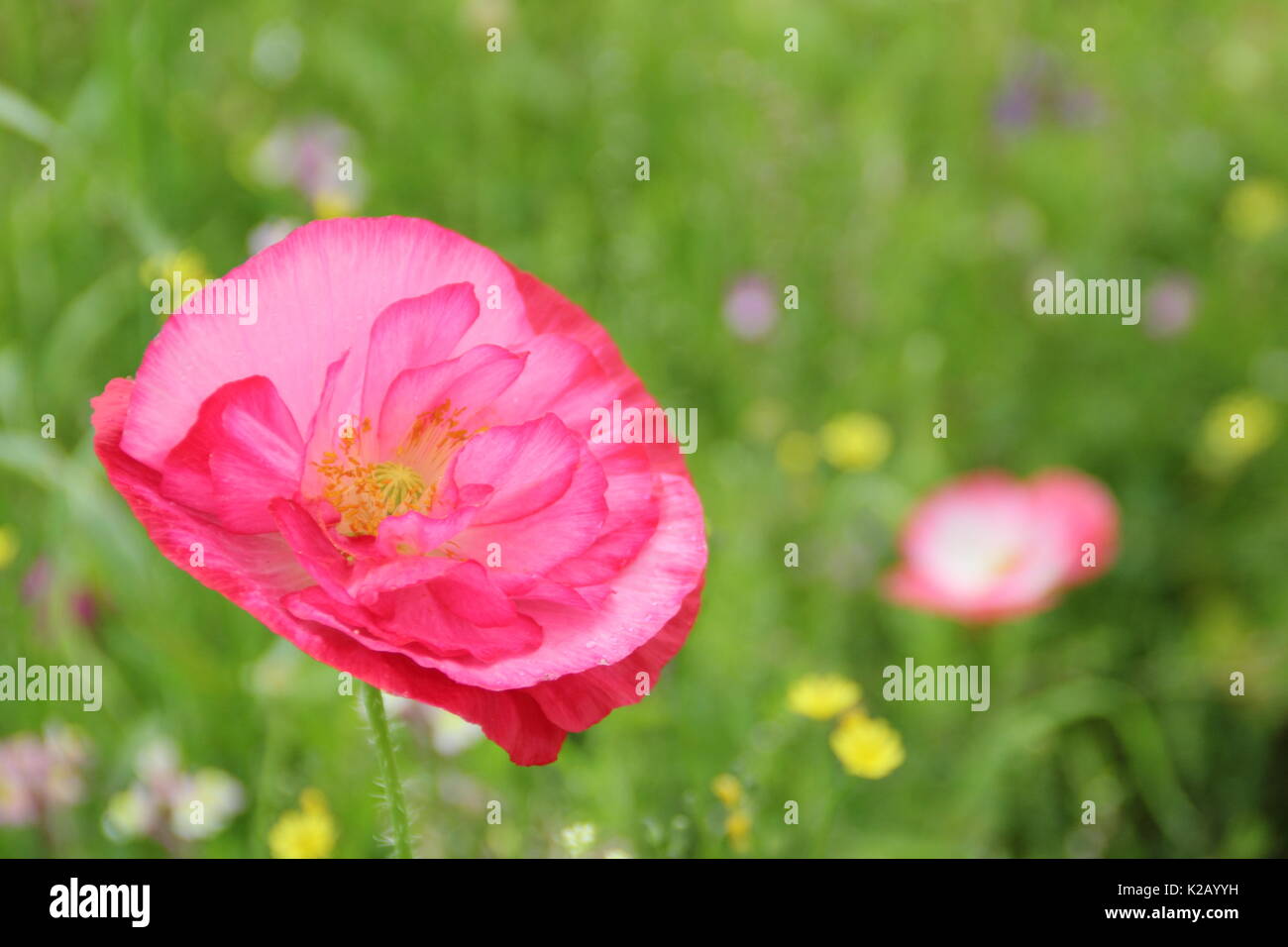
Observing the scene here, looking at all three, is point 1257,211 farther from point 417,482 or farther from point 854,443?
point 417,482

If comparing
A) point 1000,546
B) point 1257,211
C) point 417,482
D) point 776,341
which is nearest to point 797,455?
point 776,341

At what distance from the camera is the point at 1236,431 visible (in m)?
2.13

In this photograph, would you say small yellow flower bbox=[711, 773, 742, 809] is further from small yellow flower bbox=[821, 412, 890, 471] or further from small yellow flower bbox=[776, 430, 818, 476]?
small yellow flower bbox=[776, 430, 818, 476]

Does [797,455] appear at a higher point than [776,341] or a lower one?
lower

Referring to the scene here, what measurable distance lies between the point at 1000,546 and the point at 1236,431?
1.62 ft

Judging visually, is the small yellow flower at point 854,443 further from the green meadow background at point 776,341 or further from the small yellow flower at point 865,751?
the small yellow flower at point 865,751

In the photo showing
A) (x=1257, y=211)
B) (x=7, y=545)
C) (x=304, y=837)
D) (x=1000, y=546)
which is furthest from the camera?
(x=1257, y=211)

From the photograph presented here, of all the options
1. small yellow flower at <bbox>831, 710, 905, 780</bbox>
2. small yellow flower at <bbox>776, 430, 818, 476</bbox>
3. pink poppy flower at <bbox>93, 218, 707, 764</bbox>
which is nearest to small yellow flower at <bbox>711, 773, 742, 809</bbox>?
small yellow flower at <bbox>831, 710, 905, 780</bbox>

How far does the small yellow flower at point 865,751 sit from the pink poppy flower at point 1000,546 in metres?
0.62

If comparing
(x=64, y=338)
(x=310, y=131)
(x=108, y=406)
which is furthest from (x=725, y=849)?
(x=310, y=131)

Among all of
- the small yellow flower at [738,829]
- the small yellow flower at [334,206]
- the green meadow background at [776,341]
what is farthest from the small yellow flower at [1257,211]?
the small yellow flower at [738,829]

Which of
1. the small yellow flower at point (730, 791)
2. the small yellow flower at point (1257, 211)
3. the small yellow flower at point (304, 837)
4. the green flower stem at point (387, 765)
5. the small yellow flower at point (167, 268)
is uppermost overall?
the small yellow flower at point (1257, 211)

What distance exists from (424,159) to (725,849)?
174 centimetres

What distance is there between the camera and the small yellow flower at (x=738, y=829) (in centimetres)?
106
